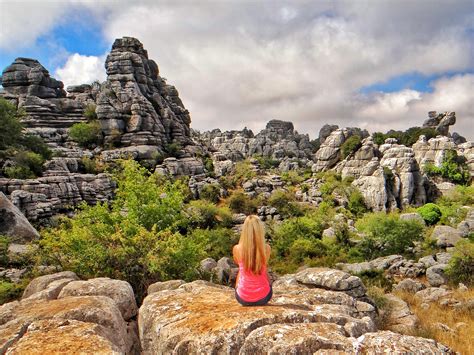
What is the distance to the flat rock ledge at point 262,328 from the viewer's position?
375cm

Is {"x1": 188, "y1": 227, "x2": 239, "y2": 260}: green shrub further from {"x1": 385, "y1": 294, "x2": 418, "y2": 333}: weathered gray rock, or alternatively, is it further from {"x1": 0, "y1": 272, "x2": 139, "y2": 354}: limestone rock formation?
{"x1": 0, "y1": 272, "x2": 139, "y2": 354}: limestone rock formation

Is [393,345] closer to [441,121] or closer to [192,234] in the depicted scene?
[192,234]

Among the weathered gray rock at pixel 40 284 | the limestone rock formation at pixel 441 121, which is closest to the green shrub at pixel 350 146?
the limestone rock formation at pixel 441 121

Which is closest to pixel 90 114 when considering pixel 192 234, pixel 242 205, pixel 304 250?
pixel 242 205

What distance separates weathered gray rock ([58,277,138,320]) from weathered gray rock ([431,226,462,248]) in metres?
29.0

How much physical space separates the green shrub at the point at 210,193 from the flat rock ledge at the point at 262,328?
137 feet

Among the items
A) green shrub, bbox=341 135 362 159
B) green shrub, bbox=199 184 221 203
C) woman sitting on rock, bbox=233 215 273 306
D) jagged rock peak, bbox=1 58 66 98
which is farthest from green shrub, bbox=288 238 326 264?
jagged rock peak, bbox=1 58 66 98

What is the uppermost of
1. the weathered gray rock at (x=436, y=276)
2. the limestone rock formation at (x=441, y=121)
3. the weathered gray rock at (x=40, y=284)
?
the limestone rock formation at (x=441, y=121)

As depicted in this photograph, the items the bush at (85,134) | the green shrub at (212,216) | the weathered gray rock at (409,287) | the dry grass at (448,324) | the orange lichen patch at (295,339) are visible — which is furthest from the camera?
the bush at (85,134)

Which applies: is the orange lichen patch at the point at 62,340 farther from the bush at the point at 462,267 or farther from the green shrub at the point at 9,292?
the bush at the point at 462,267

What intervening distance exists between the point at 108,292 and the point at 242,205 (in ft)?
134

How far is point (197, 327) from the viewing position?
440cm

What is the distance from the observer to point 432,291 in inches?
607

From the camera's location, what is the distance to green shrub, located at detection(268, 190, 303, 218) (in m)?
45.0
